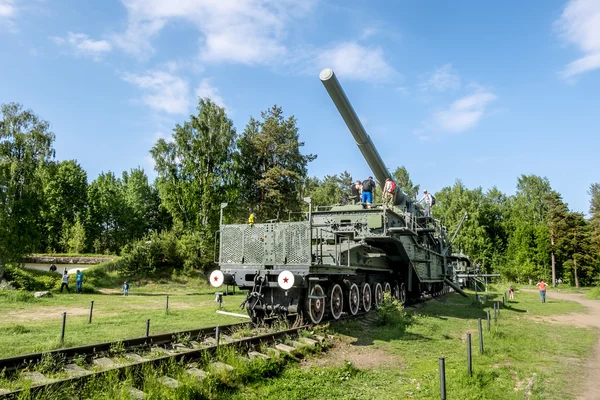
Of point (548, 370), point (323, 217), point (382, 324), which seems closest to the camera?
point (548, 370)

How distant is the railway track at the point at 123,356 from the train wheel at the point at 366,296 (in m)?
3.73

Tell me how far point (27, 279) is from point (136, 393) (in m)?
21.4

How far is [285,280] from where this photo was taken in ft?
30.2

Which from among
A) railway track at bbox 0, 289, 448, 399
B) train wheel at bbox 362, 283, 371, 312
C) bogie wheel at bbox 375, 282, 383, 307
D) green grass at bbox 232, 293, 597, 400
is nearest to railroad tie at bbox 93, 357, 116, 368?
railway track at bbox 0, 289, 448, 399

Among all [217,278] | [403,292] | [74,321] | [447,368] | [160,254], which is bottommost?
[74,321]

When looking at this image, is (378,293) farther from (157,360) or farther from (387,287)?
(157,360)

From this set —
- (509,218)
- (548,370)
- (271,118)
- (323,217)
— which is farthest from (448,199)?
(548,370)

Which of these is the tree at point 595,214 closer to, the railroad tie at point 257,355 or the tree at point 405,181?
the tree at point 405,181

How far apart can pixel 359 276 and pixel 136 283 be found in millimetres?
21050

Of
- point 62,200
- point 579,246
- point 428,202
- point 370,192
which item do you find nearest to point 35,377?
point 370,192

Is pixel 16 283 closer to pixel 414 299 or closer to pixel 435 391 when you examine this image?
pixel 414 299

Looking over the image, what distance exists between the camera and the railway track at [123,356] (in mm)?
5395

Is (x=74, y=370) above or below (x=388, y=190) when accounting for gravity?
below

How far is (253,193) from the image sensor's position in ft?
121
